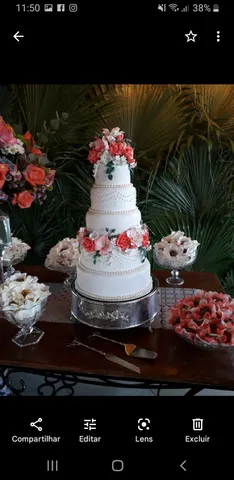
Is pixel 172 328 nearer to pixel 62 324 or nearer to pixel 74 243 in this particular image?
pixel 62 324

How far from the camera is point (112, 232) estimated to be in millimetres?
1120

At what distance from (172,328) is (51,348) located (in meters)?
0.40

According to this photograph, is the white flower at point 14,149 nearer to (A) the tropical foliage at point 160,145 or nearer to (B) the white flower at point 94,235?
(B) the white flower at point 94,235

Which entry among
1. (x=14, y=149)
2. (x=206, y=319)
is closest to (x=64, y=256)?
(x=14, y=149)

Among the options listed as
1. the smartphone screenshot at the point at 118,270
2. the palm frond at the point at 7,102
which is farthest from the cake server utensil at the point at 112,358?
the palm frond at the point at 7,102

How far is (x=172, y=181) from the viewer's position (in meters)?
2.12

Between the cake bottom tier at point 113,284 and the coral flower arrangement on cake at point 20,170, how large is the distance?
15.1 inches

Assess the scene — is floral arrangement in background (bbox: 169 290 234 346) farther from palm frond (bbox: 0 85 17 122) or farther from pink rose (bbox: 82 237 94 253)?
palm frond (bbox: 0 85 17 122)

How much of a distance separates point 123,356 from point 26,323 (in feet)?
1.02

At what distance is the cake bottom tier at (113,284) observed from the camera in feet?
3.66
